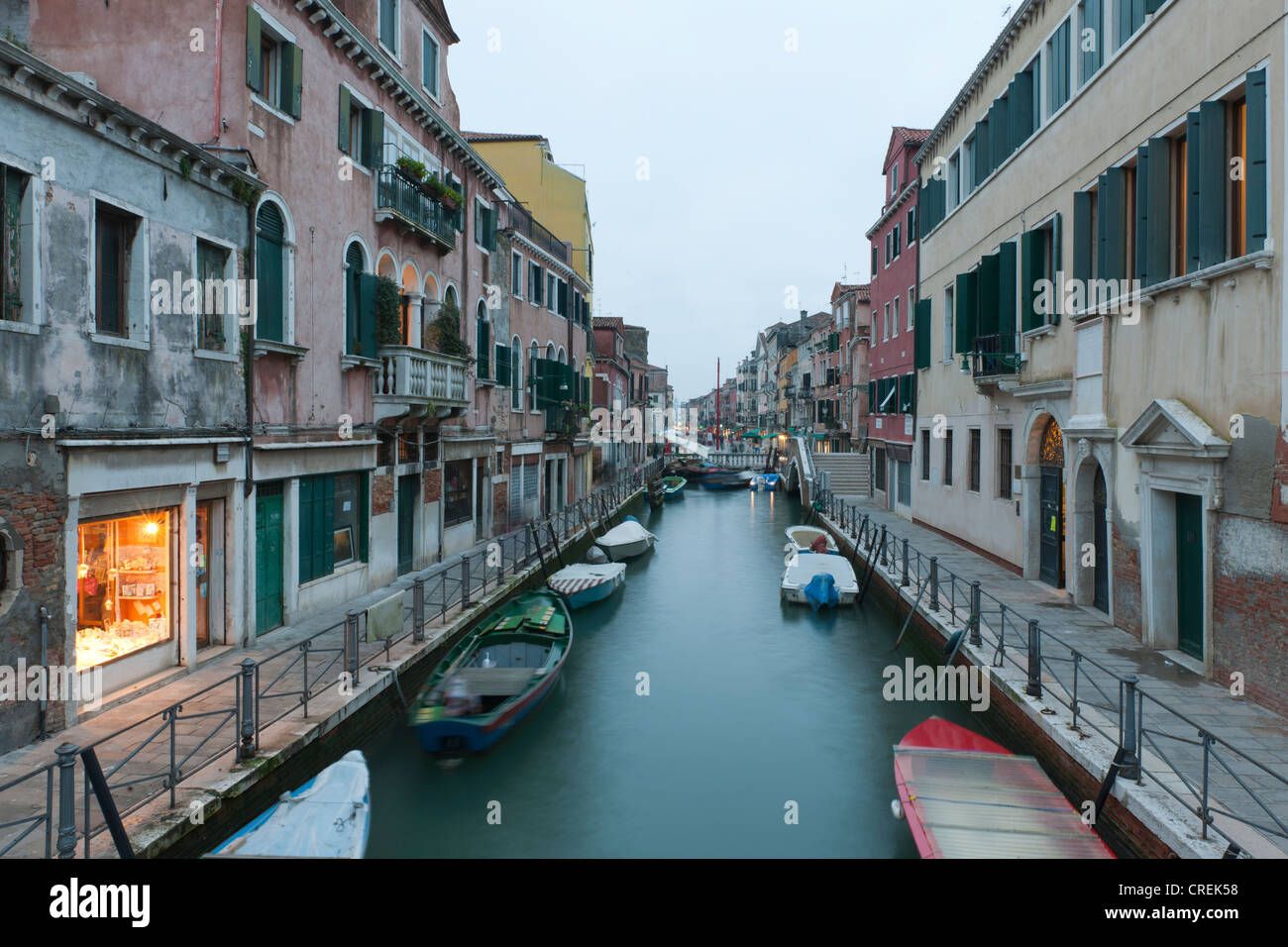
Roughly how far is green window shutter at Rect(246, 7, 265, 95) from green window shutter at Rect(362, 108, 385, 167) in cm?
310

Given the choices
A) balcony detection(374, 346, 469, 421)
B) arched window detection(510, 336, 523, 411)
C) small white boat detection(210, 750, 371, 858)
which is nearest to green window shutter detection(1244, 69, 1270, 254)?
small white boat detection(210, 750, 371, 858)

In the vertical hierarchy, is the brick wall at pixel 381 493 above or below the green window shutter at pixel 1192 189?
below

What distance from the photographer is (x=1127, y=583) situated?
1080 cm

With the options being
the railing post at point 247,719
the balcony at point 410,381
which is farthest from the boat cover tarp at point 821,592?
the railing post at point 247,719

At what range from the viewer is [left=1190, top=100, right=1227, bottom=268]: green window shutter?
852cm

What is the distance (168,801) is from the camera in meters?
6.04

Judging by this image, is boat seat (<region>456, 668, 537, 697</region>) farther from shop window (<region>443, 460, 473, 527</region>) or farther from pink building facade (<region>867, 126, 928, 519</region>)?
pink building facade (<region>867, 126, 928, 519</region>)

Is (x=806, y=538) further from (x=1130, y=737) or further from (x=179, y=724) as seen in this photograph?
(x=179, y=724)

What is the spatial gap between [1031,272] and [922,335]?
8.26 metres

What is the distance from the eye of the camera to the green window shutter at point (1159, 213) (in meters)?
9.69

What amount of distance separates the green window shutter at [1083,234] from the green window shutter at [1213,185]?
363cm

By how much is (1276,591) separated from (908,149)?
72.3 feet

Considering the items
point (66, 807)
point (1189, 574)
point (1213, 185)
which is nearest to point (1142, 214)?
point (1213, 185)

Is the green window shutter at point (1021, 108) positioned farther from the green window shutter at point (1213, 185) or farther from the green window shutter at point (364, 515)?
the green window shutter at point (364, 515)
